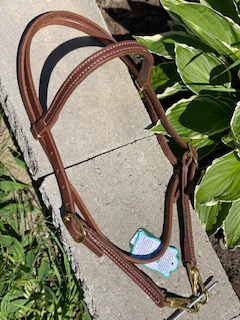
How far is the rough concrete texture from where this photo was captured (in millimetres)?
2113

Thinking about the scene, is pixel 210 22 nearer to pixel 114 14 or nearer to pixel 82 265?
pixel 114 14

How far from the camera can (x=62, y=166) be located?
6.78 feet

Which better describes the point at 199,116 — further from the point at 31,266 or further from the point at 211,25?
the point at 31,266

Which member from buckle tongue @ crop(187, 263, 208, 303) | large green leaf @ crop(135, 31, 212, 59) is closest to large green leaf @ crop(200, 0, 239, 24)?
large green leaf @ crop(135, 31, 212, 59)

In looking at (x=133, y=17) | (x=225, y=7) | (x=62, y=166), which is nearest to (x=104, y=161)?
(x=62, y=166)

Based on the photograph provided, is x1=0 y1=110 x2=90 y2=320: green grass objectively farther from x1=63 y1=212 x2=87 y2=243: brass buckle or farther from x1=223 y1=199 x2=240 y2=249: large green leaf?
x1=223 y1=199 x2=240 y2=249: large green leaf

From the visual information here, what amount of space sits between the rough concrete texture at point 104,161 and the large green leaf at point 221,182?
11 cm

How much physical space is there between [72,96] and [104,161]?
9.7 inches

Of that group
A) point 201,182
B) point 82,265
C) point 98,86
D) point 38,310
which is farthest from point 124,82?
point 38,310

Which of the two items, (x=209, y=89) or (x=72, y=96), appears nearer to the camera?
(x=72, y=96)

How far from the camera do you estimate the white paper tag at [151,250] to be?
216 centimetres

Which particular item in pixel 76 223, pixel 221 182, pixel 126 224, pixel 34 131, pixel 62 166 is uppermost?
pixel 34 131

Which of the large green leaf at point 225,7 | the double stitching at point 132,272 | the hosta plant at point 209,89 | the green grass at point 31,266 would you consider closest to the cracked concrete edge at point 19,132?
the green grass at point 31,266

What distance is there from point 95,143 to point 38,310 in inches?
23.4
